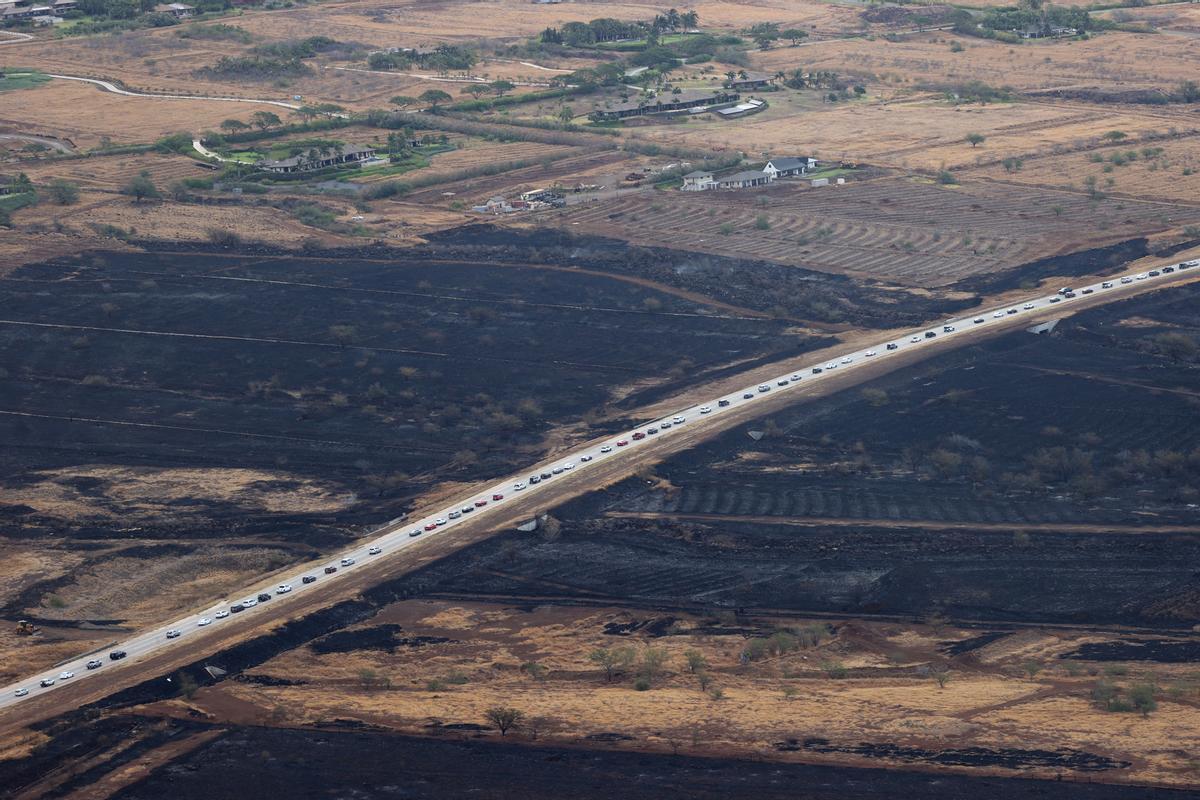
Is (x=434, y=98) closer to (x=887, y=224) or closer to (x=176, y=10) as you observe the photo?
(x=176, y=10)

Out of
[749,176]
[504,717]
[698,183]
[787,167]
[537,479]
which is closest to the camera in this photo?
[504,717]

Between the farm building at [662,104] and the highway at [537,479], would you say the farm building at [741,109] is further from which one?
the highway at [537,479]

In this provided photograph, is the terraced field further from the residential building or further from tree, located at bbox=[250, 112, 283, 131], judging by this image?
the residential building

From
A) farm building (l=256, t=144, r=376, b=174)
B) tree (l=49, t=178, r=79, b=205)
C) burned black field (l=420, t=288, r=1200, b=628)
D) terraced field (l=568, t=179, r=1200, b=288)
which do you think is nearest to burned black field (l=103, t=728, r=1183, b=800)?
burned black field (l=420, t=288, r=1200, b=628)

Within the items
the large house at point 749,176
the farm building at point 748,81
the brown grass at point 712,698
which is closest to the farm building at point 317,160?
the large house at point 749,176

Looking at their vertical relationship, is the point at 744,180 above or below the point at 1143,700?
above

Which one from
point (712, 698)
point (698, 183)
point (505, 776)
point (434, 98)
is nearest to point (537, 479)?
point (712, 698)
